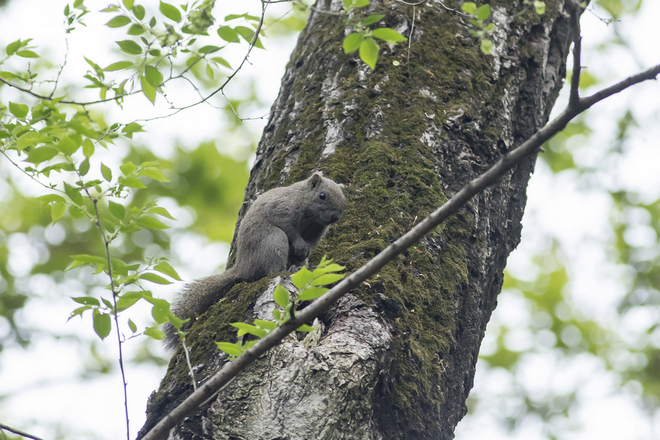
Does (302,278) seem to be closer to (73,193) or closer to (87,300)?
(87,300)

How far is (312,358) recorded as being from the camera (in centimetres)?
226

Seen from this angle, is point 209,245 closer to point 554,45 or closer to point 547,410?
point 547,410

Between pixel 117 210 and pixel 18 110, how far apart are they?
0.66 meters

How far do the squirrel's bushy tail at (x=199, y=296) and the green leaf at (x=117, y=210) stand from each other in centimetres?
161

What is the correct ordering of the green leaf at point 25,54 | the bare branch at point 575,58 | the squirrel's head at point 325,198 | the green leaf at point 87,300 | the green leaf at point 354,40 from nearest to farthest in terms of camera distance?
the bare branch at point 575,58
the green leaf at point 354,40
the green leaf at point 87,300
the green leaf at point 25,54
the squirrel's head at point 325,198

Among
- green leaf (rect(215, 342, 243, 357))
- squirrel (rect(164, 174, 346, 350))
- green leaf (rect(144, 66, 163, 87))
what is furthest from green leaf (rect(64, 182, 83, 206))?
squirrel (rect(164, 174, 346, 350))

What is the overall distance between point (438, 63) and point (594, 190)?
7435 mm

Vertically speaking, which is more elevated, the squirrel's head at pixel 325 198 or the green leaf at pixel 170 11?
the squirrel's head at pixel 325 198

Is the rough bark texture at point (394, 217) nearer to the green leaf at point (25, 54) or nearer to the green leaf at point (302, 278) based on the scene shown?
the green leaf at point (302, 278)

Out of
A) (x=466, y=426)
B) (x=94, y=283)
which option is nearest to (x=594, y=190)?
(x=466, y=426)

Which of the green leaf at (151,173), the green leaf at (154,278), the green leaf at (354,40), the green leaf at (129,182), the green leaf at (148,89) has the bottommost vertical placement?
the green leaf at (154,278)

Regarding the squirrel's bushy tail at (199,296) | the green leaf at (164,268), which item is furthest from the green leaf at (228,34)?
the squirrel's bushy tail at (199,296)

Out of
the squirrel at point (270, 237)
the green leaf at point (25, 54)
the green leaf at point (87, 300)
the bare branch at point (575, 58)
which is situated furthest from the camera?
the squirrel at point (270, 237)

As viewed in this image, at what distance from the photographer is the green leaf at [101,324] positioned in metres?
1.93
